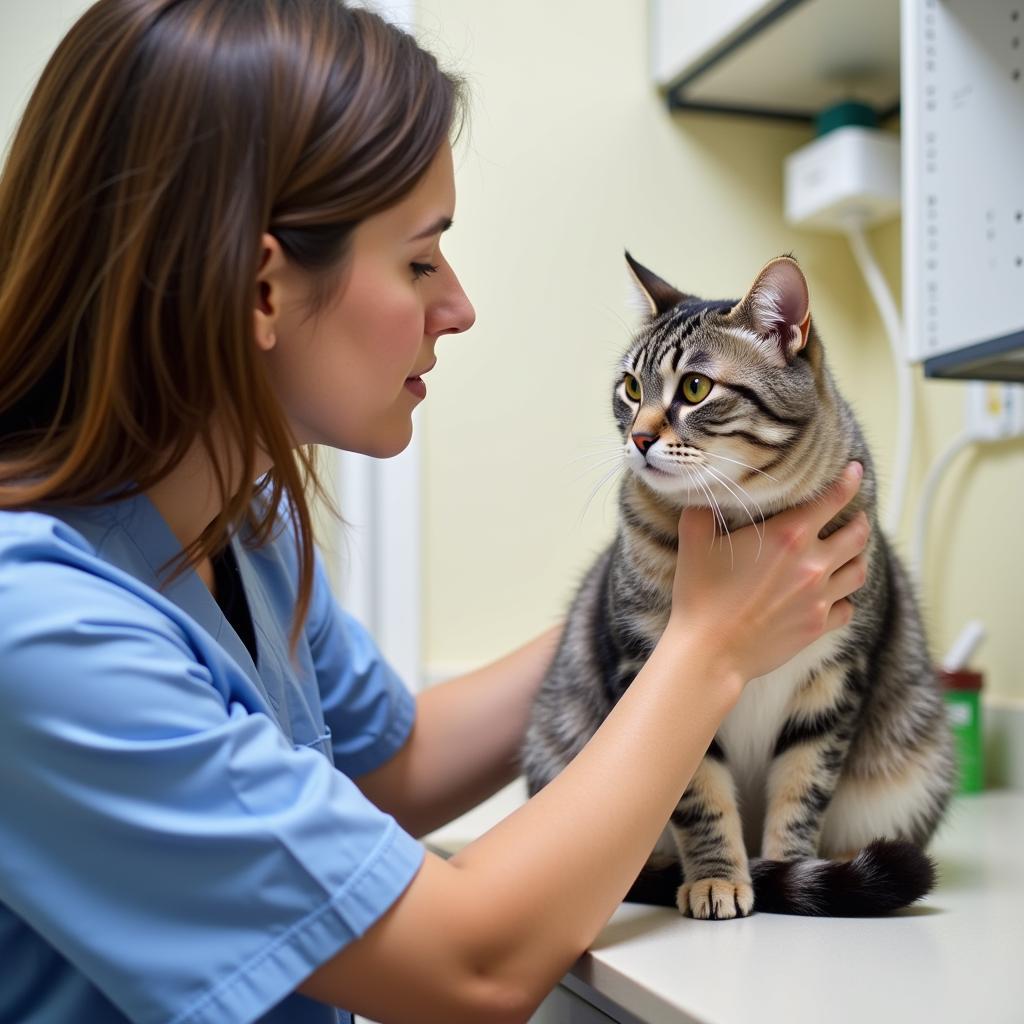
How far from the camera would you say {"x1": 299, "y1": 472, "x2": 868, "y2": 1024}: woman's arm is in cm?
64

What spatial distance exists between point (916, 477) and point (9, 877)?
1.46 meters

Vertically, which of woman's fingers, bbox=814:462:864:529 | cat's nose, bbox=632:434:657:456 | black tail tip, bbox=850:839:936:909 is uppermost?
cat's nose, bbox=632:434:657:456

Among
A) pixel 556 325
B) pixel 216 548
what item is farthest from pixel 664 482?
pixel 556 325

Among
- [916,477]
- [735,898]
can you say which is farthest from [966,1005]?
[916,477]

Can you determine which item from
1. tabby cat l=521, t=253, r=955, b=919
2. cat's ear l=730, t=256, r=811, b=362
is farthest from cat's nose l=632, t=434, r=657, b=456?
cat's ear l=730, t=256, r=811, b=362

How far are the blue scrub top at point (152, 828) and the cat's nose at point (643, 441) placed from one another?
42cm

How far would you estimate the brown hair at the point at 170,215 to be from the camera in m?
0.68

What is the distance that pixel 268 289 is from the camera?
740 millimetres

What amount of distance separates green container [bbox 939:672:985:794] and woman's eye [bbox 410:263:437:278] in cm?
98

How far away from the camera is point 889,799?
→ 101 cm

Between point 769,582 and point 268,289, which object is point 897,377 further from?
point 268,289

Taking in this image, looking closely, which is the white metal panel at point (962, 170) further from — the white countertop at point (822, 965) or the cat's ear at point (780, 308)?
the white countertop at point (822, 965)

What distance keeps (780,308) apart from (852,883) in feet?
1.54

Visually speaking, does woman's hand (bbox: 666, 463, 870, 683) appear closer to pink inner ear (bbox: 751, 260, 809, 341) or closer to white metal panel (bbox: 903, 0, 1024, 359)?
pink inner ear (bbox: 751, 260, 809, 341)
